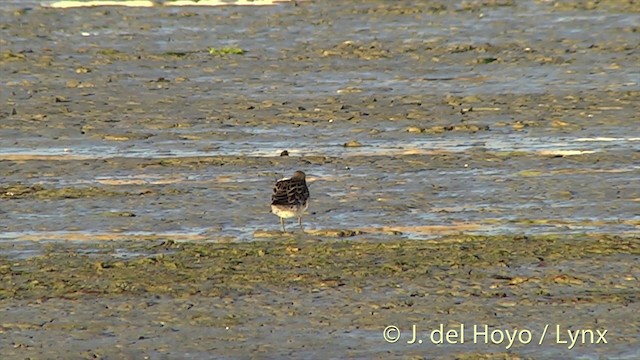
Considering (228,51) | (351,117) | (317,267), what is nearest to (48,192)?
(317,267)

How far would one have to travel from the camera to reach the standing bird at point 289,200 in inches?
464

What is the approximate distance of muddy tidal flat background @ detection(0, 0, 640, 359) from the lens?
9422 mm

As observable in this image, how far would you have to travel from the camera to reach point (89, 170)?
14.6 metres

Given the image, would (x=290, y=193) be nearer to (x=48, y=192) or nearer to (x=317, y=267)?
(x=317, y=267)

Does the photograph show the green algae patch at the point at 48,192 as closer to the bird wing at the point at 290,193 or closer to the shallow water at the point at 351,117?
the shallow water at the point at 351,117

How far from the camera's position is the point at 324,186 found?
45.1ft

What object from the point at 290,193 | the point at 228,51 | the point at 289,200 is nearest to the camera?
the point at 289,200

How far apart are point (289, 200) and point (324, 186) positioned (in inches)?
77.9

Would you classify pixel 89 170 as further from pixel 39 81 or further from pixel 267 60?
pixel 267 60

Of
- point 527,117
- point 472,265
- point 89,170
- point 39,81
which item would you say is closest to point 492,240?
point 472,265

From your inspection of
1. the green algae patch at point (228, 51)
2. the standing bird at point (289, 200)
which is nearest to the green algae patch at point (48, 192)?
the standing bird at point (289, 200)

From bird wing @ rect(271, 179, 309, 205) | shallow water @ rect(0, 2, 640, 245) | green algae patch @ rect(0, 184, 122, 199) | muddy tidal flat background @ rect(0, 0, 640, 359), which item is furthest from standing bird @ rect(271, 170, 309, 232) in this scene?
green algae patch @ rect(0, 184, 122, 199)

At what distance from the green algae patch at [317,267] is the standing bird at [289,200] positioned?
0.89ft

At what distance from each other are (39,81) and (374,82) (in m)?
3.96
